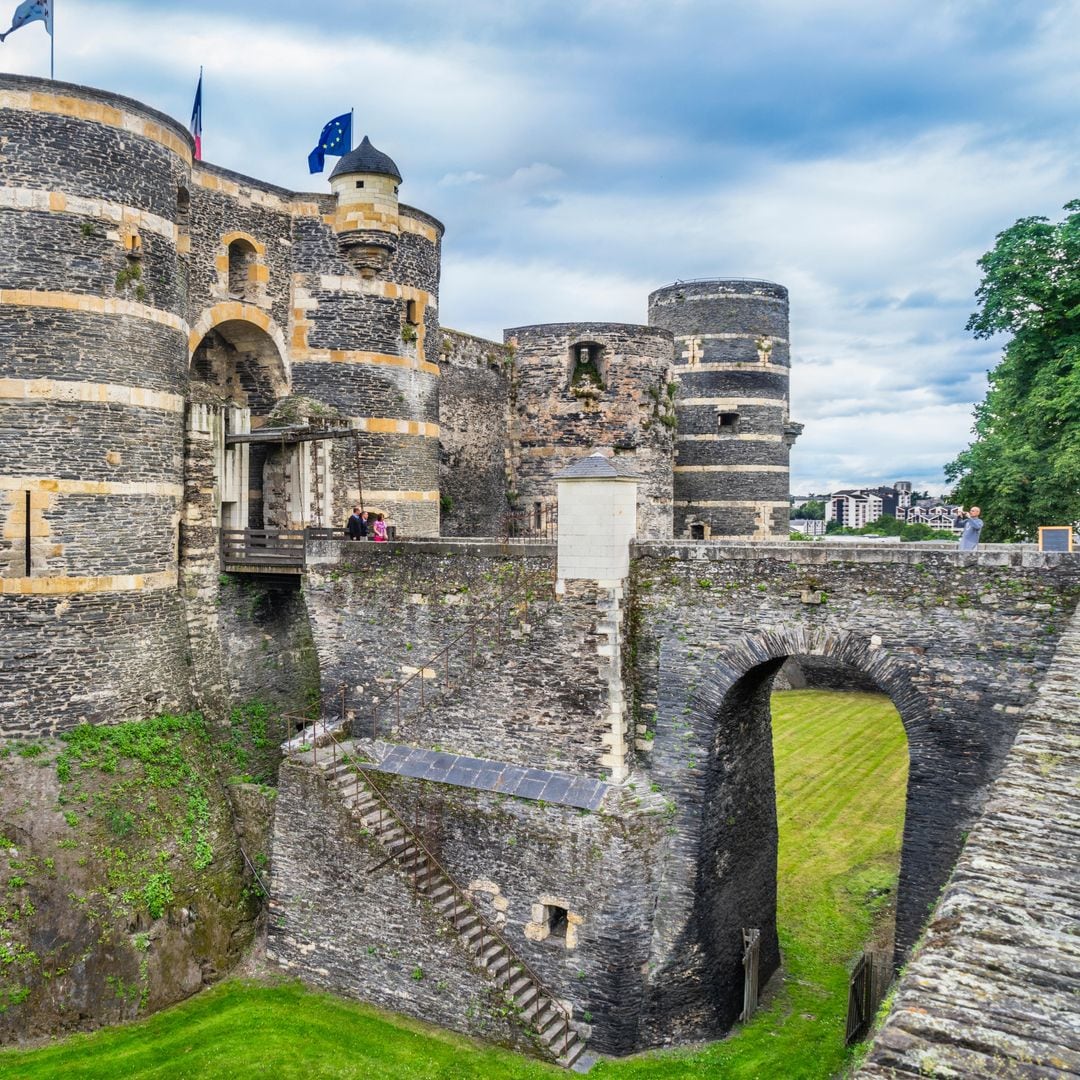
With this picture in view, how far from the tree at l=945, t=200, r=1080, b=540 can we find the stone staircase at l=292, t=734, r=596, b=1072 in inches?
640

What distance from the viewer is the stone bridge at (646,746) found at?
1227cm

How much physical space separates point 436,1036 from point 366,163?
16.4m

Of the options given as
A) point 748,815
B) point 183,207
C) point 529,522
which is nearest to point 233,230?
point 183,207

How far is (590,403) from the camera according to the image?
25141 millimetres

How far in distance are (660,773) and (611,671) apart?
1.74m

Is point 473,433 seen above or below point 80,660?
above

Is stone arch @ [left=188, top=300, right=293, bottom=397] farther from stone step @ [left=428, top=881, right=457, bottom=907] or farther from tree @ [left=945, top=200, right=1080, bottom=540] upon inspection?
tree @ [left=945, top=200, right=1080, bottom=540]

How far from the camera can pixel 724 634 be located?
1373cm

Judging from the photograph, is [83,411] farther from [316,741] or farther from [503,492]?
[503,492]

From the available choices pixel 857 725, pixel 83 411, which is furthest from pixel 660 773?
pixel 857 725

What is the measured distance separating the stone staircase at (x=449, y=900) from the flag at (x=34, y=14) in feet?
42.5

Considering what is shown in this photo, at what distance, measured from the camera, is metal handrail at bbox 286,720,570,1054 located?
1388 cm

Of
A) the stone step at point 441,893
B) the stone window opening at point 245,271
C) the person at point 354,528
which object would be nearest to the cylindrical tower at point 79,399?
the stone window opening at point 245,271

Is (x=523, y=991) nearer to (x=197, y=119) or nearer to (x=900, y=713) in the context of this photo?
(x=900, y=713)
